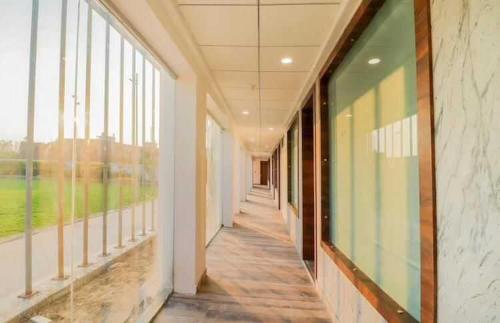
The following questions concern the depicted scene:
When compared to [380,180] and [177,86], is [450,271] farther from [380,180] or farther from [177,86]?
[177,86]

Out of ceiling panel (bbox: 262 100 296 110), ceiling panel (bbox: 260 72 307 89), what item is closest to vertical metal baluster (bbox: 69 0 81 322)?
ceiling panel (bbox: 260 72 307 89)

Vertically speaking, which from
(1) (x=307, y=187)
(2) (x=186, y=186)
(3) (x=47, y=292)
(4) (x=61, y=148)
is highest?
(4) (x=61, y=148)

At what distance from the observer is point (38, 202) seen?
156 centimetres

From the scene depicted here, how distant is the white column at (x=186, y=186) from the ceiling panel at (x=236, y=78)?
68 centimetres

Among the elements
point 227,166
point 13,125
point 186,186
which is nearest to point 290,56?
point 186,186

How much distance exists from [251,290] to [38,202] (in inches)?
115

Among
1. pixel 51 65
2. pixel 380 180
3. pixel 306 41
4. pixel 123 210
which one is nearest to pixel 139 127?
pixel 123 210

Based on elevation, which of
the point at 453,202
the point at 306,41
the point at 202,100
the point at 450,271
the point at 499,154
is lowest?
the point at 450,271

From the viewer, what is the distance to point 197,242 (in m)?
3.58

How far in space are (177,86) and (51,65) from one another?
6.38 ft

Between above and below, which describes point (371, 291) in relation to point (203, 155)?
below

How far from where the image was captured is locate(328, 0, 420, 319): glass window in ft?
5.15

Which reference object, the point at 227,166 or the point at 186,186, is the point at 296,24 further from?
the point at 227,166

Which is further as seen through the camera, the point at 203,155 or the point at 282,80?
the point at 282,80
